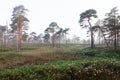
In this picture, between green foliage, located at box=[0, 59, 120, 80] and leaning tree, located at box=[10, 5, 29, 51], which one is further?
leaning tree, located at box=[10, 5, 29, 51]

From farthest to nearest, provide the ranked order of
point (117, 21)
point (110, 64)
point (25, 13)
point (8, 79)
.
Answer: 1. point (25, 13)
2. point (117, 21)
3. point (110, 64)
4. point (8, 79)

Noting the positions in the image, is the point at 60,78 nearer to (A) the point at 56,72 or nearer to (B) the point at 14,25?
(A) the point at 56,72

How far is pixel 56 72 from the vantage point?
13.6m

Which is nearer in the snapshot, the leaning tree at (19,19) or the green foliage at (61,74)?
the green foliage at (61,74)

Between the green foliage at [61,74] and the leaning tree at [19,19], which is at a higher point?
the leaning tree at [19,19]

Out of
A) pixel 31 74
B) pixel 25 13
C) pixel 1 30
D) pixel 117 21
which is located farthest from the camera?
pixel 1 30

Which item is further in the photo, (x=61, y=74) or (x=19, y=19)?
(x=19, y=19)

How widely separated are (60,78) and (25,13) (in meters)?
37.7

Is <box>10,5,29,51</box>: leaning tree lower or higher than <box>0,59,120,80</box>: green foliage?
higher

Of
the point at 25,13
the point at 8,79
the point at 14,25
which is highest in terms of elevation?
the point at 25,13

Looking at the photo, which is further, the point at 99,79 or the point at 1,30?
the point at 1,30

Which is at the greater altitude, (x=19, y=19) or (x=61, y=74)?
(x=19, y=19)

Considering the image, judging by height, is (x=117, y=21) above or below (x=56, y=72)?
above

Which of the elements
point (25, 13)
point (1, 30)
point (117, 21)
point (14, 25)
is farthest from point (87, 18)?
point (1, 30)
